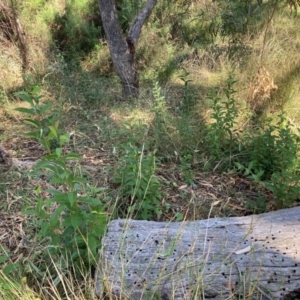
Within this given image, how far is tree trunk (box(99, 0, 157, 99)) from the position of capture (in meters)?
4.81

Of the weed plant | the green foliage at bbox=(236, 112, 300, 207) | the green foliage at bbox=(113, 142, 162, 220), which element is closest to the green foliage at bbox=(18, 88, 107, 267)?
the weed plant

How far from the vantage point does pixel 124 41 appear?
4.93 m

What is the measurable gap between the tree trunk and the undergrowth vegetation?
0.74ft

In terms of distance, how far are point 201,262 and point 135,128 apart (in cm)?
219

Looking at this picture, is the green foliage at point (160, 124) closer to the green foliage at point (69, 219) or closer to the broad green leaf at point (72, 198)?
the green foliage at point (69, 219)

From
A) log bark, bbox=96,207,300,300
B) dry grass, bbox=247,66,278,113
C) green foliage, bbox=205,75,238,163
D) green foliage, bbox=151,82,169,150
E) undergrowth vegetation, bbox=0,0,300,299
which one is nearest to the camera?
log bark, bbox=96,207,300,300

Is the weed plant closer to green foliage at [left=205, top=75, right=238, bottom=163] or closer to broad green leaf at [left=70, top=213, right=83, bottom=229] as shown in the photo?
broad green leaf at [left=70, top=213, right=83, bottom=229]

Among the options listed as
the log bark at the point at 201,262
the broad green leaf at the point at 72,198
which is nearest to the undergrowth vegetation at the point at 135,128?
the broad green leaf at the point at 72,198

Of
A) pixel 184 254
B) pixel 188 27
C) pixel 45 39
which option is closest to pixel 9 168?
pixel 184 254

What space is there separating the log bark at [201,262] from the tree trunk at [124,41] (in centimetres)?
308

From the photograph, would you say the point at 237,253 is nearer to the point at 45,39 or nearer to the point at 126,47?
the point at 126,47

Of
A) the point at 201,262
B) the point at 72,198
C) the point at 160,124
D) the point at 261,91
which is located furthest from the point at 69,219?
the point at 261,91

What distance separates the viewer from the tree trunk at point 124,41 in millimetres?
4809

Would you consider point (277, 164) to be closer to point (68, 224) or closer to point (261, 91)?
point (261, 91)
